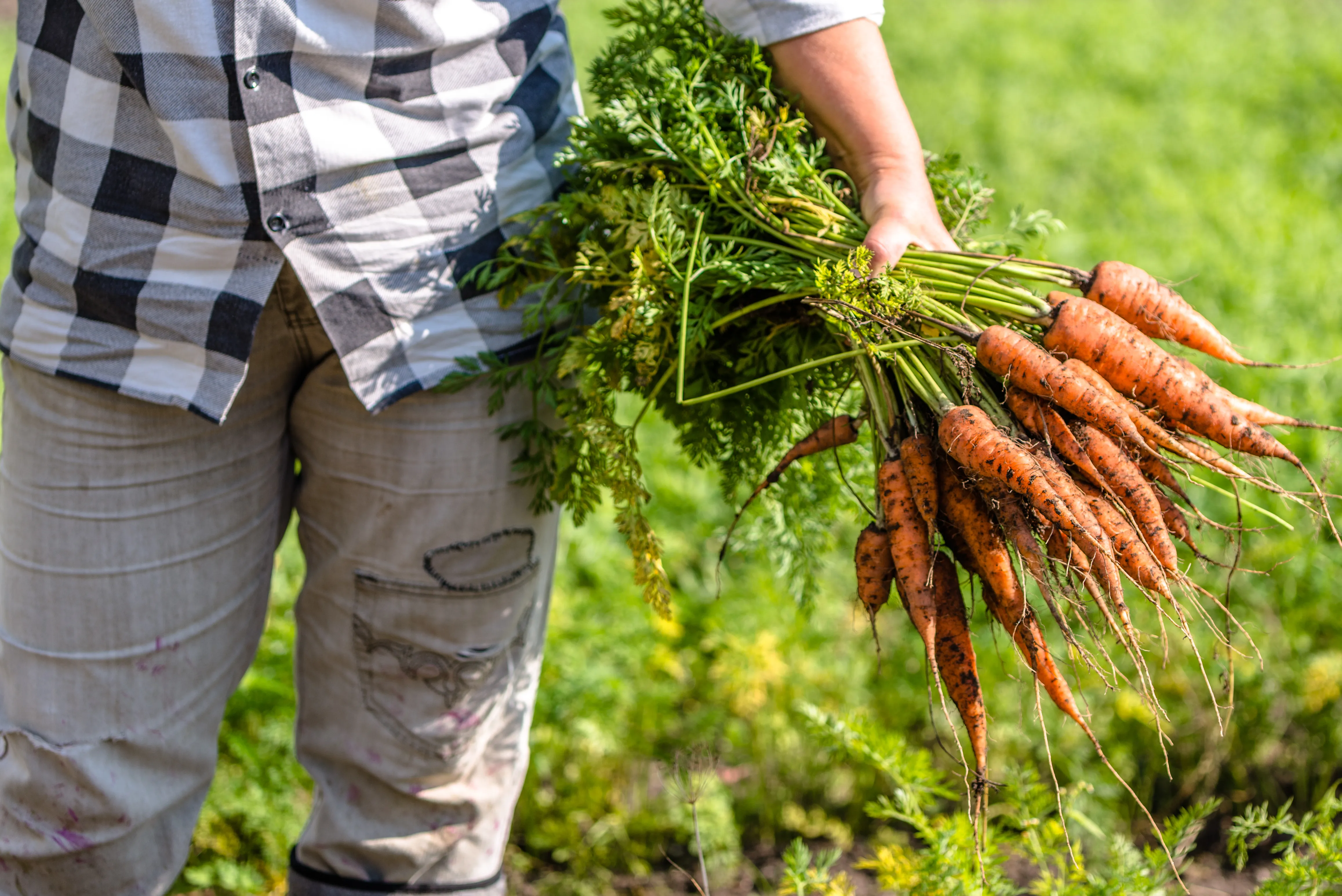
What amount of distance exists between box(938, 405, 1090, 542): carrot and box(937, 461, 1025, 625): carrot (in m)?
0.09

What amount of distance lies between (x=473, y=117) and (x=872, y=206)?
651 mm

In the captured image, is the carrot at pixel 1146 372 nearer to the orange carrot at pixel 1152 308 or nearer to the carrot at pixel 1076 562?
the orange carrot at pixel 1152 308

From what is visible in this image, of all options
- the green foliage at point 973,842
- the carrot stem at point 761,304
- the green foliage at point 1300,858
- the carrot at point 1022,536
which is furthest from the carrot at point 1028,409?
the green foliage at point 1300,858

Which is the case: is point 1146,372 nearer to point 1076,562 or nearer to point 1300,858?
point 1076,562

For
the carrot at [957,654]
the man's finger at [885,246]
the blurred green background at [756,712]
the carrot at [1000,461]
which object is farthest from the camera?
the blurred green background at [756,712]

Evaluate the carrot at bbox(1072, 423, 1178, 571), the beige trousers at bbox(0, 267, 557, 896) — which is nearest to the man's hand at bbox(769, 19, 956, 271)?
the carrot at bbox(1072, 423, 1178, 571)

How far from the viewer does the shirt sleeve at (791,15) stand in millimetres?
1632

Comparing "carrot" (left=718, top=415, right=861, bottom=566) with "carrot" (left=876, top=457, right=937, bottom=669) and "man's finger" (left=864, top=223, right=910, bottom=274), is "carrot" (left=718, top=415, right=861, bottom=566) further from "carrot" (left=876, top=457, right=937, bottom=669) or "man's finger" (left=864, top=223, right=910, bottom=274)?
"man's finger" (left=864, top=223, right=910, bottom=274)

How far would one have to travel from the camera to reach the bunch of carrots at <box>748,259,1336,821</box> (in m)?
1.45

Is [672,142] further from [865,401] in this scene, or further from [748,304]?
[865,401]

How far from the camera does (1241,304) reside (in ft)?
14.6

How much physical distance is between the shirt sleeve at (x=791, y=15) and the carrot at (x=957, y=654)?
2.86ft

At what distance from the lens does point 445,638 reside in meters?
1.82

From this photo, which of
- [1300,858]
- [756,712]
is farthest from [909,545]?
[756,712]
